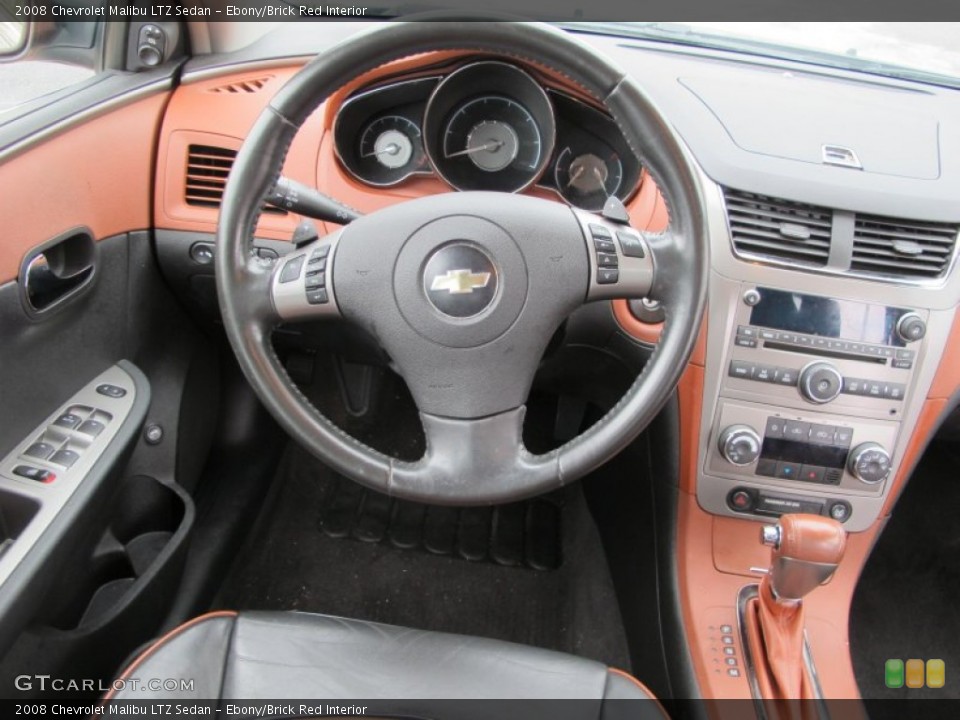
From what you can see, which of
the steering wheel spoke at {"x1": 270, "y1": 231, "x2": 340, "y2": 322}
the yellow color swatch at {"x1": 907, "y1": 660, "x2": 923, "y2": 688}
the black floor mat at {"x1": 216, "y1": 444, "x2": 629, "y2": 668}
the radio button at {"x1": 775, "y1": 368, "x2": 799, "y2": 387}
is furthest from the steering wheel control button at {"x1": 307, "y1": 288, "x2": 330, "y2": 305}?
the yellow color swatch at {"x1": 907, "y1": 660, "x2": 923, "y2": 688}

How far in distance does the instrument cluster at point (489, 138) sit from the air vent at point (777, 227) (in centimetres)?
20

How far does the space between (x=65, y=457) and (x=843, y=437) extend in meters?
1.34

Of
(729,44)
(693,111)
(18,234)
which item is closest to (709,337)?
(693,111)

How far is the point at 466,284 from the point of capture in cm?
110

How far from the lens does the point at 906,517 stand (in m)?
2.20

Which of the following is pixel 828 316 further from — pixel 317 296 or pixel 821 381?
pixel 317 296

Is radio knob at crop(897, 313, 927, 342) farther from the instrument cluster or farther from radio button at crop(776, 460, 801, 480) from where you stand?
the instrument cluster

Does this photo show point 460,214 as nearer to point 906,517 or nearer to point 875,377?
point 875,377

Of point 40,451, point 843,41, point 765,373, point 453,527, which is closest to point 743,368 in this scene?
point 765,373

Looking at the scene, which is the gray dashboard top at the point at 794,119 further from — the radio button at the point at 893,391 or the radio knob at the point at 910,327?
the radio button at the point at 893,391

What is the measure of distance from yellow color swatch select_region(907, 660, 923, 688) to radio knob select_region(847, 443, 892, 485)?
77 cm

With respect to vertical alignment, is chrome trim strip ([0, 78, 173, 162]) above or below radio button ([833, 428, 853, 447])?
above

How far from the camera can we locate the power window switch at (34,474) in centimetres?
128

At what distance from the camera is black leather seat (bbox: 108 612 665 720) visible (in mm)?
1148
